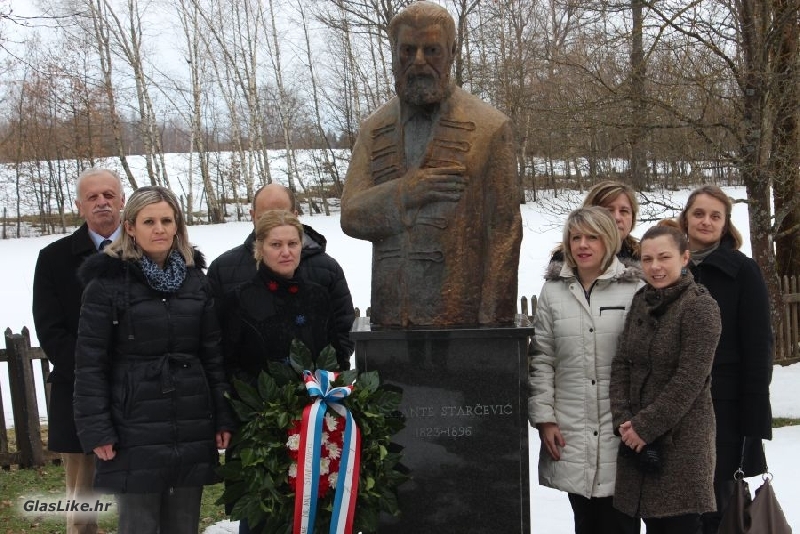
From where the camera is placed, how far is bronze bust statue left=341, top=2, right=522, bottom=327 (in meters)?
3.39

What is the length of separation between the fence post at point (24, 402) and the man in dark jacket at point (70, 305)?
249 cm

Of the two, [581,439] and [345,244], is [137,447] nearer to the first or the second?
[581,439]

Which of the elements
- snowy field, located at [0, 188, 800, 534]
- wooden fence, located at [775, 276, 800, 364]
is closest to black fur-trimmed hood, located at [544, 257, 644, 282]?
snowy field, located at [0, 188, 800, 534]

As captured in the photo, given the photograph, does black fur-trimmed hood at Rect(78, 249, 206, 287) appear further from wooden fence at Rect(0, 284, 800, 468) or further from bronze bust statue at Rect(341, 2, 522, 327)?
wooden fence at Rect(0, 284, 800, 468)

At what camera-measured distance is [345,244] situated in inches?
670

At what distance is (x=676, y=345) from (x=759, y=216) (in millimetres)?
5239

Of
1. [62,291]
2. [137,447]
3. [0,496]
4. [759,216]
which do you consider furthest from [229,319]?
[759,216]

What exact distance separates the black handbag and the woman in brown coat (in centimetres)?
29

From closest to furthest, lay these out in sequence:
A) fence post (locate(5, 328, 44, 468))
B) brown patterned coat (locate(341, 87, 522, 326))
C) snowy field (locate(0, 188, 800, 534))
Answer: brown patterned coat (locate(341, 87, 522, 326)) → snowy field (locate(0, 188, 800, 534)) → fence post (locate(5, 328, 44, 468))

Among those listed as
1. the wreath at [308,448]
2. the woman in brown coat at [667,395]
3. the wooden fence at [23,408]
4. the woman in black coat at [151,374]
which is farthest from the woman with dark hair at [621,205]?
the wooden fence at [23,408]

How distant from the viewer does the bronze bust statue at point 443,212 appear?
3389 mm

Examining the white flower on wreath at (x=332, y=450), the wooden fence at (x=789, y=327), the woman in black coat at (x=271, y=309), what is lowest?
the wooden fence at (x=789, y=327)

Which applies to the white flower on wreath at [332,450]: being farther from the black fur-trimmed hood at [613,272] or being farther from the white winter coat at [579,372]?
the black fur-trimmed hood at [613,272]

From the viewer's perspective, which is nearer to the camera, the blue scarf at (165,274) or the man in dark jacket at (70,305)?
the blue scarf at (165,274)
